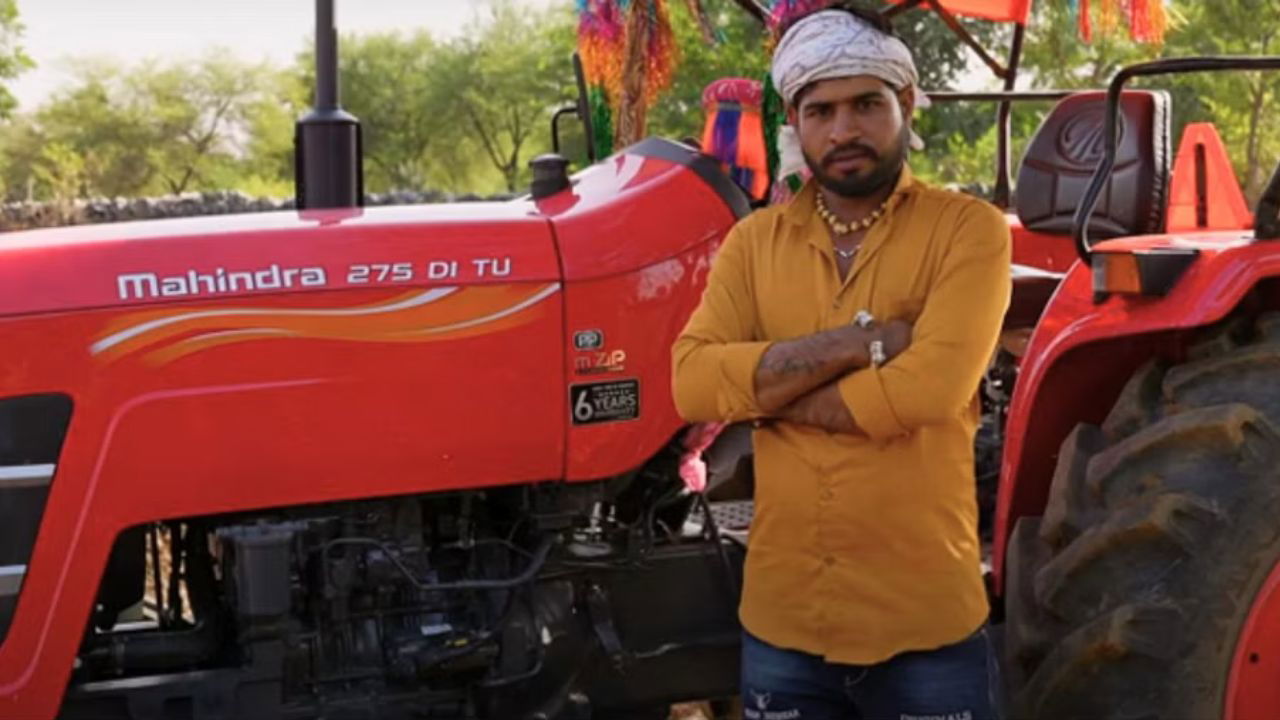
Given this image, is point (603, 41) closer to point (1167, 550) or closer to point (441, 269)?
point (441, 269)

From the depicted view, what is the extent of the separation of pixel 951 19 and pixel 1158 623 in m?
2.51

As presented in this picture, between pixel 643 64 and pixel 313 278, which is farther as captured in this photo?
pixel 643 64

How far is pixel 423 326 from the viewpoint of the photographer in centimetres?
325

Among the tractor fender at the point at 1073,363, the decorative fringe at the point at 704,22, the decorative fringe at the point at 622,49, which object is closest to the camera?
the tractor fender at the point at 1073,363

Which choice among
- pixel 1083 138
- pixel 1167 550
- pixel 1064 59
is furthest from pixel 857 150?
pixel 1064 59

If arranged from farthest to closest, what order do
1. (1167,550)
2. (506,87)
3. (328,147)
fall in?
1. (506,87)
2. (328,147)
3. (1167,550)

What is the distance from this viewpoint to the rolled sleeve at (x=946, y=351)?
2.31m

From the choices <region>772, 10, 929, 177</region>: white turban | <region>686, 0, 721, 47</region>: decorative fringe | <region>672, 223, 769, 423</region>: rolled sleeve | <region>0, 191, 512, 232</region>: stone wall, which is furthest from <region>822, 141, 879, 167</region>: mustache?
<region>0, 191, 512, 232</region>: stone wall

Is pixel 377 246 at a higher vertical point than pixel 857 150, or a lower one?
lower

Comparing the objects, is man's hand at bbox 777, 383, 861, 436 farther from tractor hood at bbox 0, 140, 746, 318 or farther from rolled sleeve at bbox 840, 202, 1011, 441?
tractor hood at bbox 0, 140, 746, 318

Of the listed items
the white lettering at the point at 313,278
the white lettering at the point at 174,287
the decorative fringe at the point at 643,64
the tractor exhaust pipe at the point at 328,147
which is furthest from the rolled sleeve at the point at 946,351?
the decorative fringe at the point at 643,64

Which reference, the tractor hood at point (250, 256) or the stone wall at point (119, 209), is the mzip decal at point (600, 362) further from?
the stone wall at point (119, 209)

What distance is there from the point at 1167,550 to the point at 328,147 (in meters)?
2.68

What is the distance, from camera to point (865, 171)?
242 cm
